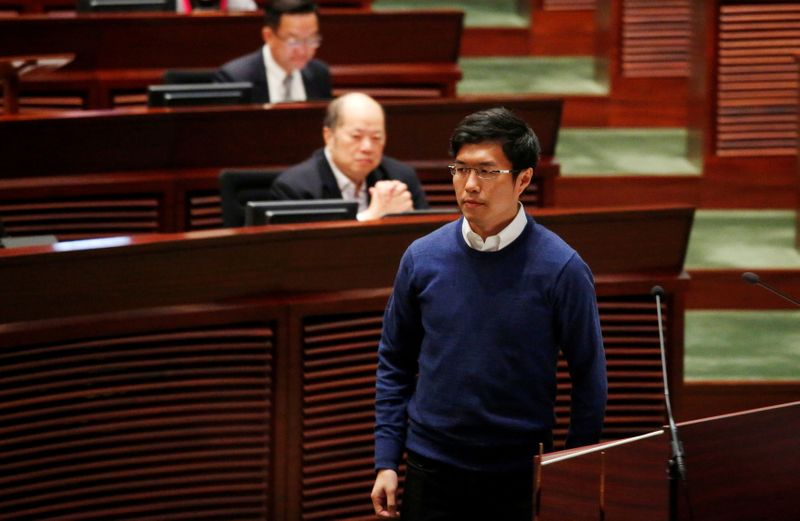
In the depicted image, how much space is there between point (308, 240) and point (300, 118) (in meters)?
0.93

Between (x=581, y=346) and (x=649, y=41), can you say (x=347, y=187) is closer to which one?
(x=581, y=346)

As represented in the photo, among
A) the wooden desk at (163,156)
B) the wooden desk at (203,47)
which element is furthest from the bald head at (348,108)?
the wooden desk at (203,47)

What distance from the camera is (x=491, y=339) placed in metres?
1.57

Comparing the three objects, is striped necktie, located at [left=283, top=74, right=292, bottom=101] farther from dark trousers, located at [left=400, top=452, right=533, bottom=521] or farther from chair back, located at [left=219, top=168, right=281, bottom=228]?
dark trousers, located at [left=400, top=452, right=533, bottom=521]

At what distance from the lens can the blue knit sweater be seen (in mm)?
1574

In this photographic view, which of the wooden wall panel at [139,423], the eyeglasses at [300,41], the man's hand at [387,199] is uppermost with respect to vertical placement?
the eyeglasses at [300,41]

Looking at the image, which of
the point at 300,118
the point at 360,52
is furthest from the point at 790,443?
the point at 360,52

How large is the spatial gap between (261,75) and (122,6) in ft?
2.08

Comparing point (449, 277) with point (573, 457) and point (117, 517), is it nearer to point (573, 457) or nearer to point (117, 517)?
point (573, 457)

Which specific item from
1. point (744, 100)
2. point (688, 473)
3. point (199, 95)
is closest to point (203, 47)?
point (199, 95)

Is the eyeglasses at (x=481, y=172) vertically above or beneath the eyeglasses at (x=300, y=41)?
beneath

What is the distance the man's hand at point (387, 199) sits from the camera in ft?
8.79

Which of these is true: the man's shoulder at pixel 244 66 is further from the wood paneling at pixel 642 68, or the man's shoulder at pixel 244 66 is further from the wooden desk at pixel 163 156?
the wood paneling at pixel 642 68

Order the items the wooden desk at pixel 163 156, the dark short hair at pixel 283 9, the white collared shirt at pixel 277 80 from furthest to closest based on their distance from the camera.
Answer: the white collared shirt at pixel 277 80 → the dark short hair at pixel 283 9 → the wooden desk at pixel 163 156
